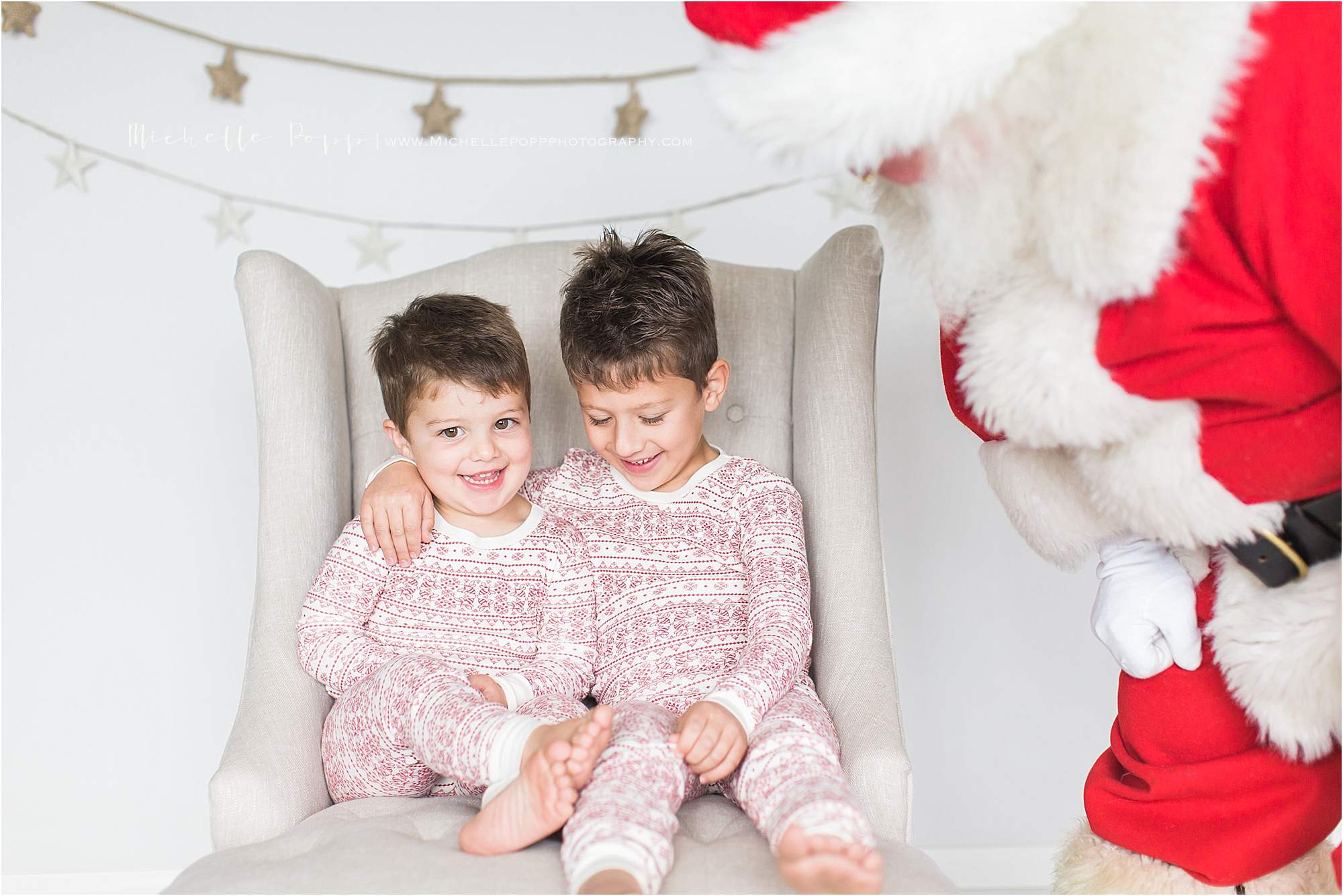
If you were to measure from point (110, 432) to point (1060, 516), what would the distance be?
166 cm

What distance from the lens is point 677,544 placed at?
55.6 inches

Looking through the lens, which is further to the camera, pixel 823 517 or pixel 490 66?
pixel 490 66

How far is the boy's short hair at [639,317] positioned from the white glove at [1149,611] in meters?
0.60

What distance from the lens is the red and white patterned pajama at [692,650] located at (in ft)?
3.10

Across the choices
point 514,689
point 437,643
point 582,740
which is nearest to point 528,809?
point 582,740

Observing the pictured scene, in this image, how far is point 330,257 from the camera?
6.31 feet

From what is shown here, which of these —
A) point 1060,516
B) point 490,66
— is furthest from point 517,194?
point 1060,516

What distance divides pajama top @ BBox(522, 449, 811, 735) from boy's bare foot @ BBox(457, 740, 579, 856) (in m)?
0.28

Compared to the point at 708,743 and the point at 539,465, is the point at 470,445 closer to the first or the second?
the point at 539,465

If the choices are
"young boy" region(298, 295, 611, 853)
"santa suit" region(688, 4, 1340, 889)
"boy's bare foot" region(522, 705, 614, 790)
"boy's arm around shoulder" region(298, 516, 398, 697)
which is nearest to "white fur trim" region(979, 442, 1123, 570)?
"santa suit" region(688, 4, 1340, 889)

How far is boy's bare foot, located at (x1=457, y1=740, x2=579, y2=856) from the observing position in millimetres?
963

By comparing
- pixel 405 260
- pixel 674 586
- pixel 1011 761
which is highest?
pixel 405 260

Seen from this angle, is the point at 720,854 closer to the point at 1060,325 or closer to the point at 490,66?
the point at 1060,325

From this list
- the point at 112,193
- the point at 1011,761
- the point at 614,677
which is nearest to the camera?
the point at 614,677
